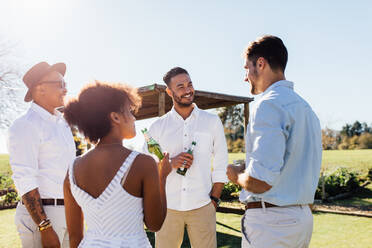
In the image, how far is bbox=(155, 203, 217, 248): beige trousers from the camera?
4.05 m

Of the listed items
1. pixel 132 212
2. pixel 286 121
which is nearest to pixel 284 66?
pixel 286 121

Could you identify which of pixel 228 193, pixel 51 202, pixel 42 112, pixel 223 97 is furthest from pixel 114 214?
pixel 228 193

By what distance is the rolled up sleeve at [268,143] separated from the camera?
2.27 m

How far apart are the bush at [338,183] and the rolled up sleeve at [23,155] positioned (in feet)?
41.7

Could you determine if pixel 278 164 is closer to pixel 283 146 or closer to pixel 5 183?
pixel 283 146

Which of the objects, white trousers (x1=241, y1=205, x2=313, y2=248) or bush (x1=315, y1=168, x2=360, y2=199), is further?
bush (x1=315, y1=168, x2=360, y2=199)

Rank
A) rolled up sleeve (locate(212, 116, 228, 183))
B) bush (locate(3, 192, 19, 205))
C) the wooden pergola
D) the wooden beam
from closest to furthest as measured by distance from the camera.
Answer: rolled up sleeve (locate(212, 116, 228, 183))
the wooden pergola
the wooden beam
bush (locate(3, 192, 19, 205))

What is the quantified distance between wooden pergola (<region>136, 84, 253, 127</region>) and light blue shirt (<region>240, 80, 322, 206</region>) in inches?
256

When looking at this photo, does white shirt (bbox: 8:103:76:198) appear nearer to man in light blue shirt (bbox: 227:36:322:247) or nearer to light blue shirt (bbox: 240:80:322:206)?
man in light blue shirt (bbox: 227:36:322:247)

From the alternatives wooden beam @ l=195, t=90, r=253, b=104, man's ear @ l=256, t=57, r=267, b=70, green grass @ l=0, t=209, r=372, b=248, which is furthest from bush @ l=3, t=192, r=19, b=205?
man's ear @ l=256, t=57, r=267, b=70

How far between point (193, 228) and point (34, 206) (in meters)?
1.75

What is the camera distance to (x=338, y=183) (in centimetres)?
1511

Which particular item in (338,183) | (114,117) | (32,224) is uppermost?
(114,117)

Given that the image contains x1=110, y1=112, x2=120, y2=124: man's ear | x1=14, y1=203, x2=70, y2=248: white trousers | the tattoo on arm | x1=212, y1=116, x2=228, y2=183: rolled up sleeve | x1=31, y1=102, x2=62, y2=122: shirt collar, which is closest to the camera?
x1=110, y1=112, x2=120, y2=124: man's ear
